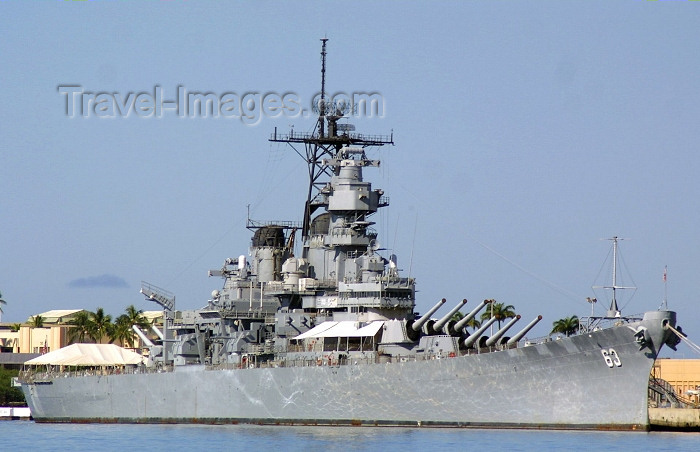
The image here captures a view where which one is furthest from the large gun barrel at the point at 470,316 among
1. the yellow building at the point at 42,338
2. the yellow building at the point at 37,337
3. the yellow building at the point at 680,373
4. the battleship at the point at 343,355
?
the yellow building at the point at 42,338

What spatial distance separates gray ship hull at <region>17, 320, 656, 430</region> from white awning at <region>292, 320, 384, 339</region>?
154 cm

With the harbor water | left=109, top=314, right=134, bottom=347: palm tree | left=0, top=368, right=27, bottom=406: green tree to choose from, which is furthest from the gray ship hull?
left=109, top=314, right=134, bottom=347: palm tree

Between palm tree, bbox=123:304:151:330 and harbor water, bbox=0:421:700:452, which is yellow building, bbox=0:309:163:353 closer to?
palm tree, bbox=123:304:151:330

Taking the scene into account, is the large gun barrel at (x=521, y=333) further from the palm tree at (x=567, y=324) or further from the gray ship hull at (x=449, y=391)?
the palm tree at (x=567, y=324)

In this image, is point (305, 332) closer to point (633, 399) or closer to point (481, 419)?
point (481, 419)

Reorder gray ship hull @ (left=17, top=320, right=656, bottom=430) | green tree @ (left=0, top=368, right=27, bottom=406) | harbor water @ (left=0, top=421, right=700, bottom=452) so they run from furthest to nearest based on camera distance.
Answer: green tree @ (left=0, top=368, right=27, bottom=406), gray ship hull @ (left=17, top=320, right=656, bottom=430), harbor water @ (left=0, top=421, right=700, bottom=452)

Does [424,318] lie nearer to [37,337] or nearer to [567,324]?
[567,324]

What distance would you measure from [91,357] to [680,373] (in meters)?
31.3

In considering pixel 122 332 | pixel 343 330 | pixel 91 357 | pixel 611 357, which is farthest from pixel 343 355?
pixel 122 332

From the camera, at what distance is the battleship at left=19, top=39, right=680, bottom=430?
48156 millimetres

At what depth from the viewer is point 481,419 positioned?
49.9 metres

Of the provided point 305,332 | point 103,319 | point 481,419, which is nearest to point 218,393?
point 305,332

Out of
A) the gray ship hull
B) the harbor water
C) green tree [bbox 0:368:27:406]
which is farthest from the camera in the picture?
green tree [bbox 0:368:27:406]

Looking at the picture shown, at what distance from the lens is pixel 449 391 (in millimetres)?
50344
